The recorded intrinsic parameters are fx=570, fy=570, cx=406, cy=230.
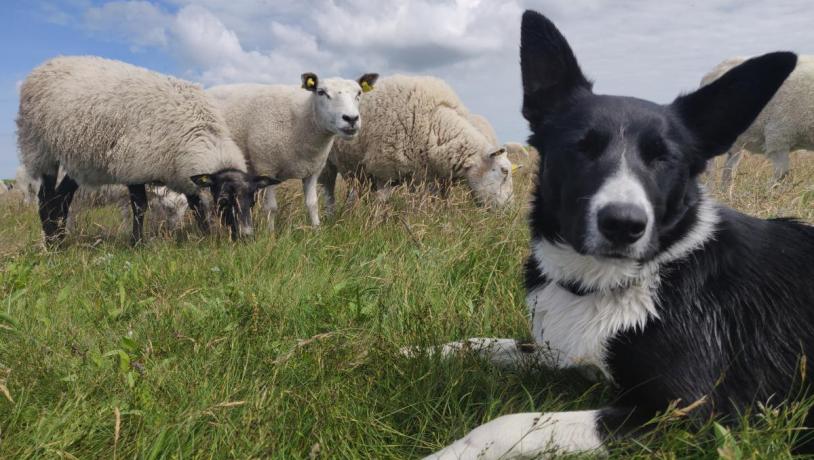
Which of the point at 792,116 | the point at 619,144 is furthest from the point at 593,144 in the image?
the point at 792,116

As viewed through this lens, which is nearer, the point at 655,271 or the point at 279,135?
the point at 655,271

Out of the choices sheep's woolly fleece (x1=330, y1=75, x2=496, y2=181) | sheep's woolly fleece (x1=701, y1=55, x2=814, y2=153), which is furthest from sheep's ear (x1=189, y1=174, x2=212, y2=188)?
sheep's woolly fleece (x1=701, y1=55, x2=814, y2=153)

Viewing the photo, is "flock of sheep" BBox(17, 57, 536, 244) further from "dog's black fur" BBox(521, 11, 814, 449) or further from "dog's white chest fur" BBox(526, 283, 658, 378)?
"dog's black fur" BBox(521, 11, 814, 449)

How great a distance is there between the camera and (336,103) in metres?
8.30

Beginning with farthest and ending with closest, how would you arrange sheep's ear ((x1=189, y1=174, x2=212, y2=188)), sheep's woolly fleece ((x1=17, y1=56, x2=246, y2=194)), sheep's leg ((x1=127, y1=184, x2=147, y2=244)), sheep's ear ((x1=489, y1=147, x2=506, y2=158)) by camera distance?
sheep's ear ((x1=489, y1=147, x2=506, y2=158)), sheep's woolly fleece ((x1=17, y1=56, x2=246, y2=194)), sheep's leg ((x1=127, y1=184, x2=147, y2=244)), sheep's ear ((x1=189, y1=174, x2=212, y2=188))

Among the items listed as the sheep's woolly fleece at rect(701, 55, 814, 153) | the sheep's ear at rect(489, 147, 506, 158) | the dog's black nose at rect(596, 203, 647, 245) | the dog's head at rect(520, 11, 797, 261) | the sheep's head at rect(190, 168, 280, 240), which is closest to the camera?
the dog's black nose at rect(596, 203, 647, 245)

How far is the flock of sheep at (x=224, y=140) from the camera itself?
24.7 ft

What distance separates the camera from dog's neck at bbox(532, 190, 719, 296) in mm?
2328

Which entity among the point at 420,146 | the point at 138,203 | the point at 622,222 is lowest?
the point at 138,203

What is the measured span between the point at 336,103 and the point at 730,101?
21.2ft

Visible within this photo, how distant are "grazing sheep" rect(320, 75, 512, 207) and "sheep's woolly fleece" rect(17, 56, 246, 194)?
2.22 meters

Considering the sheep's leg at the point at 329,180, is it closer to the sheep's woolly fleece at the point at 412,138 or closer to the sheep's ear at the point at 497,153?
the sheep's woolly fleece at the point at 412,138

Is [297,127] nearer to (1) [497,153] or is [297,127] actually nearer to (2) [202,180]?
(2) [202,180]

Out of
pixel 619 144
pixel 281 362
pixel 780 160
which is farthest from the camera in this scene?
pixel 780 160
